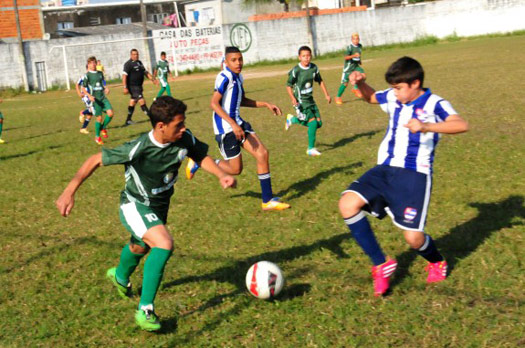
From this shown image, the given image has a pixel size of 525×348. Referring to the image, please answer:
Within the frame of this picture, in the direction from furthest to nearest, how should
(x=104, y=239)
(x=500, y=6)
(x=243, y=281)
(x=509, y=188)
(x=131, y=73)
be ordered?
(x=500, y=6)
(x=131, y=73)
(x=509, y=188)
(x=104, y=239)
(x=243, y=281)

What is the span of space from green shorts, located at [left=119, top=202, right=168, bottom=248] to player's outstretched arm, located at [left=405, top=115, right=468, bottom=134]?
6.75 ft

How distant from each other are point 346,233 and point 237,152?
7.14 feet

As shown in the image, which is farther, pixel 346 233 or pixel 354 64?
pixel 354 64

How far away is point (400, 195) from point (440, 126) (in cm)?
67

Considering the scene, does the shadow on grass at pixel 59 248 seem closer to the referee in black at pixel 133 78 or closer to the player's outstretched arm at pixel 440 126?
the player's outstretched arm at pixel 440 126

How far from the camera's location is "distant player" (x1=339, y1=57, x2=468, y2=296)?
5227mm

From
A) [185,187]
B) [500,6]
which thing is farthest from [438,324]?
[500,6]

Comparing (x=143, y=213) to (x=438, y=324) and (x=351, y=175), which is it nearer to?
(x=438, y=324)

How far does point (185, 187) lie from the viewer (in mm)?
10047

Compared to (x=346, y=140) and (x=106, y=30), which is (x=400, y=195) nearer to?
(x=346, y=140)

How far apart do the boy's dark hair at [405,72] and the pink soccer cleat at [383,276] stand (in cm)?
146

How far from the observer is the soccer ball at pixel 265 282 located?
5254 mm

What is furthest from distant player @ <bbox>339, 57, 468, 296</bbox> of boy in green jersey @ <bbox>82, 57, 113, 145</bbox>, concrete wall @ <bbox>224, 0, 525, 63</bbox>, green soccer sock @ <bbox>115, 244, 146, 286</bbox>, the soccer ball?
concrete wall @ <bbox>224, 0, 525, 63</bbox>

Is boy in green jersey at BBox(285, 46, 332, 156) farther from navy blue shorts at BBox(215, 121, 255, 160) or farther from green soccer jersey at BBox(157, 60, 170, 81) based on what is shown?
green soccer jersey at BBox(157, 60, 170, 81)
